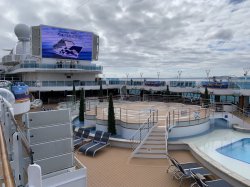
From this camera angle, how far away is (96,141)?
36.0 feet

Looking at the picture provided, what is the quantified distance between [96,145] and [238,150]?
697 centimetres

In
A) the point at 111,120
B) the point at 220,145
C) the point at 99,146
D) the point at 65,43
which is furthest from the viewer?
the point at 65,43

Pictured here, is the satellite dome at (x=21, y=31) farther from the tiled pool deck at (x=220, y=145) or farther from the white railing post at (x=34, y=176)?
the white railing post at (x=34, y=176)

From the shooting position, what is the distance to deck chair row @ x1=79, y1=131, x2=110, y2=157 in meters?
9.75

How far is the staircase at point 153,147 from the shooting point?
32.1ft

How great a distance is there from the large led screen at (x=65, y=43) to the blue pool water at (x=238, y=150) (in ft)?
80.6

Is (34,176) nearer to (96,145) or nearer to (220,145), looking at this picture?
(96,145)

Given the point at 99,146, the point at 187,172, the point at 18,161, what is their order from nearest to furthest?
the point at 18,161 → the point at 187,172 → the point at 99,146

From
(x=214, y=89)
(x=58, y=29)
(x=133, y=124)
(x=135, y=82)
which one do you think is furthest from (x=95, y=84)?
(x=133, y=124)

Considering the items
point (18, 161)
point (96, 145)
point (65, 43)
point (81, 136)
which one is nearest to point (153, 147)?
point (96, 145)

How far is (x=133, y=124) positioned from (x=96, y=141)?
109 inches

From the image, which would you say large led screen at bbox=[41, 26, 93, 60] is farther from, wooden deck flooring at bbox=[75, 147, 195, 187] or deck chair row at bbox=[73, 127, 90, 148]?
wooden deck flooring at bbox=[75, 147, 195, 187]

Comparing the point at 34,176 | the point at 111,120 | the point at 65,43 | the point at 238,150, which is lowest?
the point at 238,150

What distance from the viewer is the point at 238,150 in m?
11.7
